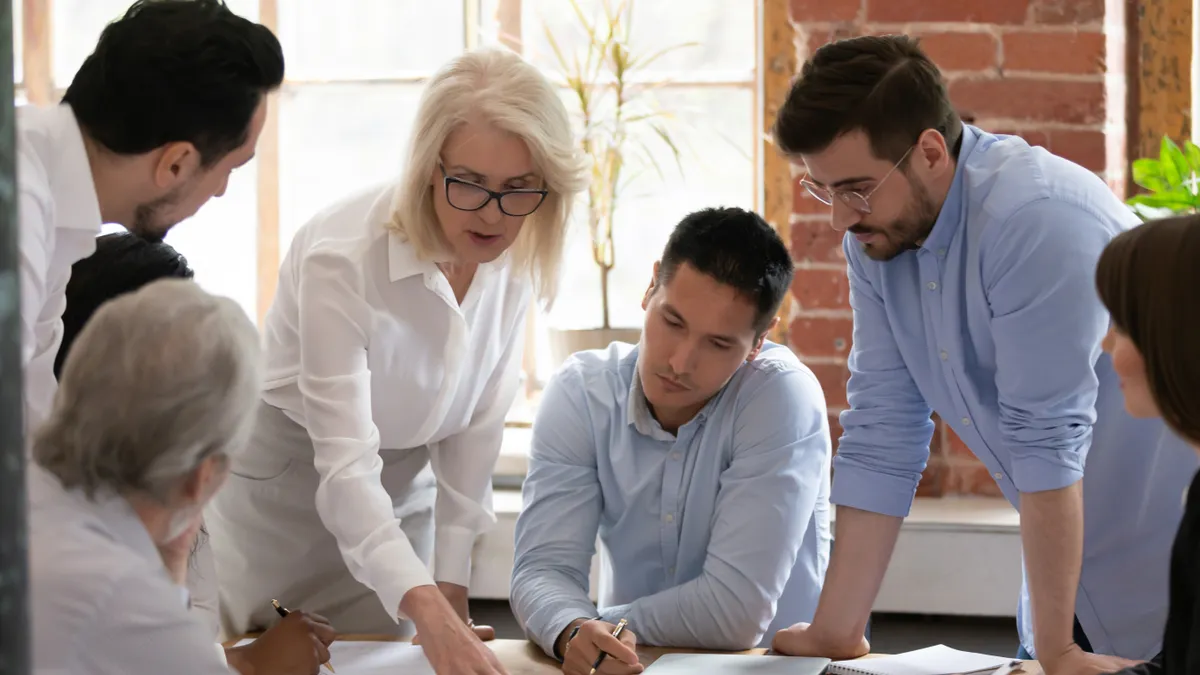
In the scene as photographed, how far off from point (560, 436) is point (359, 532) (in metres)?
0.40

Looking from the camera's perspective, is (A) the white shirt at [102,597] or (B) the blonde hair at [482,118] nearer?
(A) the white shirt at [102,597]

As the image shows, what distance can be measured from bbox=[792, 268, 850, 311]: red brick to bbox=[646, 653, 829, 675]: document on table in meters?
1.45

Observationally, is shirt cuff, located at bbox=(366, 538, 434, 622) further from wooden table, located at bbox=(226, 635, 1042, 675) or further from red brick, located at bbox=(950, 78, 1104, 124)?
red brick, located at bbox=(950, 78, 1104, 124)

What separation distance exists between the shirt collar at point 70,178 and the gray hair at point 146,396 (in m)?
0.27

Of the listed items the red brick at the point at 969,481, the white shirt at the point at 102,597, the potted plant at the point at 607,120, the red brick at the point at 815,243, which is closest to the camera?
the white shirt at the point at 102,597

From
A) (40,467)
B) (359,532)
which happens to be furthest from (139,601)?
(359,532)

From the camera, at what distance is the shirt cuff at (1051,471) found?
1.48 m

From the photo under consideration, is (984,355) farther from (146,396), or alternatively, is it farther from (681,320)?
(146,396)

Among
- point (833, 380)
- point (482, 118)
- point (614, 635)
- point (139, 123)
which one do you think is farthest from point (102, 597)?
point (833, 380)

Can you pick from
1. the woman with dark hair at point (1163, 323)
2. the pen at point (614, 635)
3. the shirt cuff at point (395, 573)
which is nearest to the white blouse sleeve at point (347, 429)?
the shirt cuff at point (395, 573)

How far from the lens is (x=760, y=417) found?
186 cm

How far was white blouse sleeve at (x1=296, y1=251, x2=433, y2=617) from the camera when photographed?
1586 millimetres

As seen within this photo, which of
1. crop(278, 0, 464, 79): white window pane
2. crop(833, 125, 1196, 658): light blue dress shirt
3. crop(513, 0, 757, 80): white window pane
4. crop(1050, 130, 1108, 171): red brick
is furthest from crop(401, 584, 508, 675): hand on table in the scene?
crop(278, 0, 464, 79): white window pane

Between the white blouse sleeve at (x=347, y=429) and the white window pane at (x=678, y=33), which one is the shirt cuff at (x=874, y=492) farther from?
the white window pane at (x=678, y=33)
